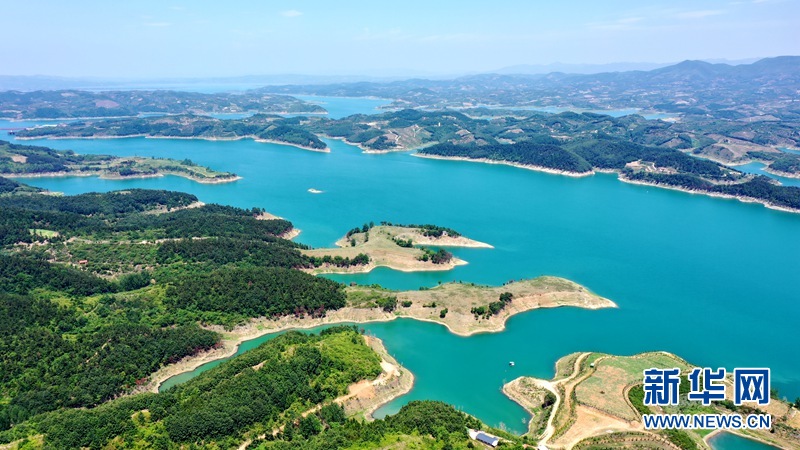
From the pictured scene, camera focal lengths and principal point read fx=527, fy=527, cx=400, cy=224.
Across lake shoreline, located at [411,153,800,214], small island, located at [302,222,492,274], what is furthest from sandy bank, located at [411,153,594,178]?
small island, located at [302,222,492,274]

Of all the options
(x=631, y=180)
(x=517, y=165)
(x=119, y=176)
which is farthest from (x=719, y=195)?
→ (x=119, y=176)

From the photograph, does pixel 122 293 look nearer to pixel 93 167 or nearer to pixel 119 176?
pixel 119 176

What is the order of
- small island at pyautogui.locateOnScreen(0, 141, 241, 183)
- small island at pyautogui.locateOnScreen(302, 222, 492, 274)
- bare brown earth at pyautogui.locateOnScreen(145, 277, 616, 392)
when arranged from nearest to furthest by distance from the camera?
bare brown earth at pyautogui.locateOnScreen(145, 277, 616, 392), small island at pyautogui.locateOnScreen(302, 222, 492, 274), small island at pyautogui.locateOnScreen(0, 141, 241, 183)

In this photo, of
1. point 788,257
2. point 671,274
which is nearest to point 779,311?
point 671,274

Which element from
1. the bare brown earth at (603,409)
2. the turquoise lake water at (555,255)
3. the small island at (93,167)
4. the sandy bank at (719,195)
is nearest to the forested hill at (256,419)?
the bare brown earth at (603,409)
